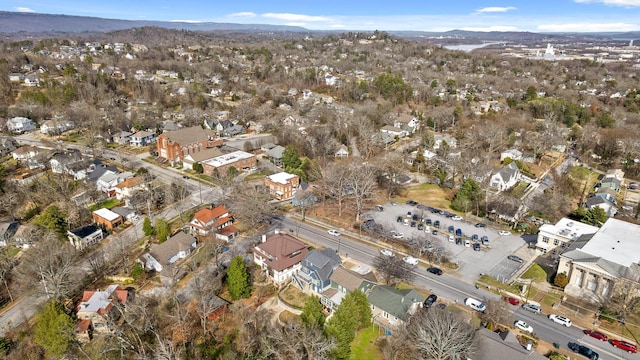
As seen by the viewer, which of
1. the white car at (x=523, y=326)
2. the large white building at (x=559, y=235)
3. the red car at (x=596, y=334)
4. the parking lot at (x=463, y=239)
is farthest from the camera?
the large white building at (x=559, y=235)

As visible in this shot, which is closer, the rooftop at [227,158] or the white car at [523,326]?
the white car at [523,326]

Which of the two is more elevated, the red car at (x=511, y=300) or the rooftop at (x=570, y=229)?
the rooftop at (x=570, y=229)

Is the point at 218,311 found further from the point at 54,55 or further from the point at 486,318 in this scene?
the point at 54,55

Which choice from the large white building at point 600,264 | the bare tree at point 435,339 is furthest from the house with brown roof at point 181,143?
the large white building at point 600,264

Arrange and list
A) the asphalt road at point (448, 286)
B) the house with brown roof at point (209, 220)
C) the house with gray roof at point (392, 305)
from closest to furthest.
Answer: the asphalt road at point (448, 286) < the house with gray roof at point (392, 305) < the house with brown roof at point (209, 220)

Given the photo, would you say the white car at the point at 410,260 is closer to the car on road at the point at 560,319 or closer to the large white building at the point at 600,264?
the car on road at the point at 560,319

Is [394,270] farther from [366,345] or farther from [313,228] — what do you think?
[313,228]

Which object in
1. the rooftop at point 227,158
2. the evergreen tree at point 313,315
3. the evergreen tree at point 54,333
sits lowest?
the evergreen tree at point 54,333
